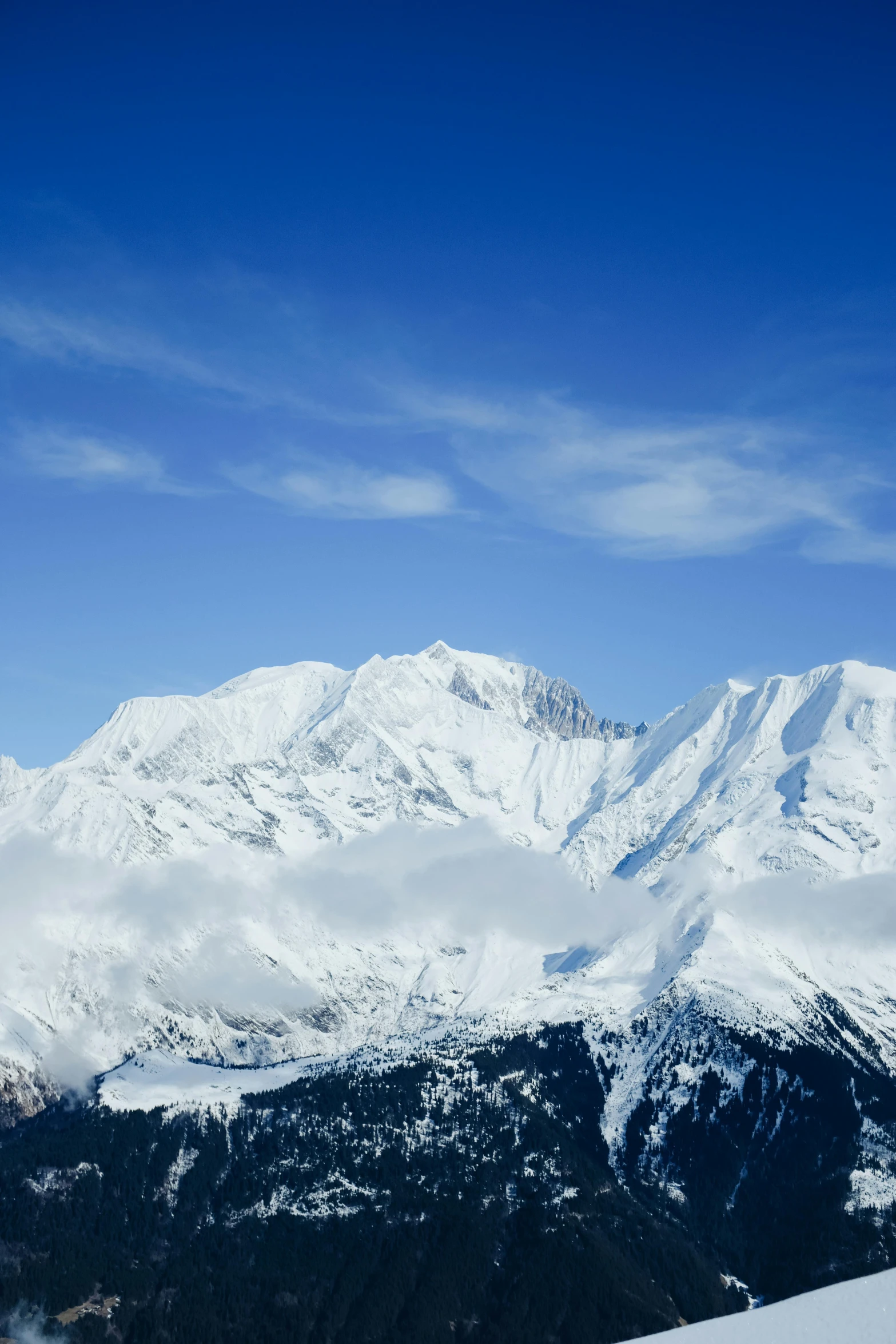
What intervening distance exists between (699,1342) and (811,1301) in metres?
3.21

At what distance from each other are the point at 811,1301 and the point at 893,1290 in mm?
2848

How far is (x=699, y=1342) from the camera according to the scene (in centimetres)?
2967

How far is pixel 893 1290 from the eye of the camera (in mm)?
31453

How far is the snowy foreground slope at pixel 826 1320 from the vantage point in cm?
2911

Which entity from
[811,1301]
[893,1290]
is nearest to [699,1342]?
[811,1301]

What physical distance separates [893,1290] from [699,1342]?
593 centimetres

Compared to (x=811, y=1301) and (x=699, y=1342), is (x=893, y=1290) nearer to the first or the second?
(x=811, y=1301)

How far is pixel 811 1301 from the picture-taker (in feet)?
99.4

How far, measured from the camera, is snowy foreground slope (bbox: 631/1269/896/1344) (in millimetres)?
29109

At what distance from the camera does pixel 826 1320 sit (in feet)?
98.8
